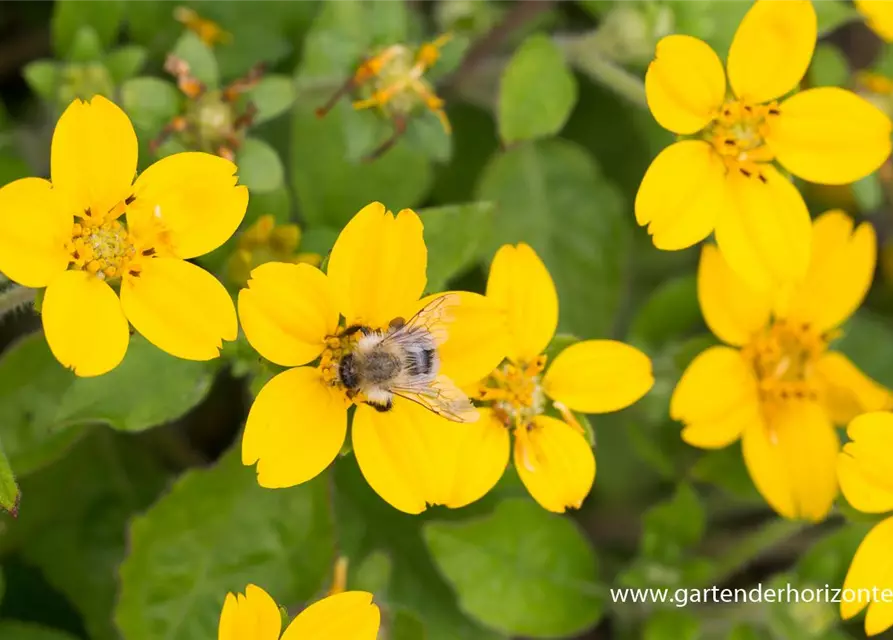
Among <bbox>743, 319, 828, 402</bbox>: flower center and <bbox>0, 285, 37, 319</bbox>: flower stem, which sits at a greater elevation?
<bbox>0, 285, 37, 319</bbox>: flower stem

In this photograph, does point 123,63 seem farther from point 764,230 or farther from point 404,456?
point 764,230

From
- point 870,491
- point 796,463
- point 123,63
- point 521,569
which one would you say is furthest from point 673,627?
point 123,63

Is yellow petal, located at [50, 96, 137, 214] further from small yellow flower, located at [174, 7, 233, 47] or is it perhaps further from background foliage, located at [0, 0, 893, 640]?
small yellow flower, located at [174, 7, 233, 47]

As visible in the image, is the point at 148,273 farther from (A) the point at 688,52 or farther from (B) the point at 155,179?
(A) the point at 688,52

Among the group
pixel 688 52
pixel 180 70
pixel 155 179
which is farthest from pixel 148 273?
pixel 688 52

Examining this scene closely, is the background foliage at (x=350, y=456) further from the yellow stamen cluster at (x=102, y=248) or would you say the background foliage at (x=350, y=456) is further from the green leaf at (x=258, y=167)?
the yellow stamen cluster at (x=102, y=248)

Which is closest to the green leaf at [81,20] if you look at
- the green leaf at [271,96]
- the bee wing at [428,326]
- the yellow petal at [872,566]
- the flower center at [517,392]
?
the green leaf at [271,96]

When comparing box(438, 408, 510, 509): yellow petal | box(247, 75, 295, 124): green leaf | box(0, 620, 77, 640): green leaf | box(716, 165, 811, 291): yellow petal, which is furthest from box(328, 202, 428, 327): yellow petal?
box(0, 620, 77, 640): green leaf
